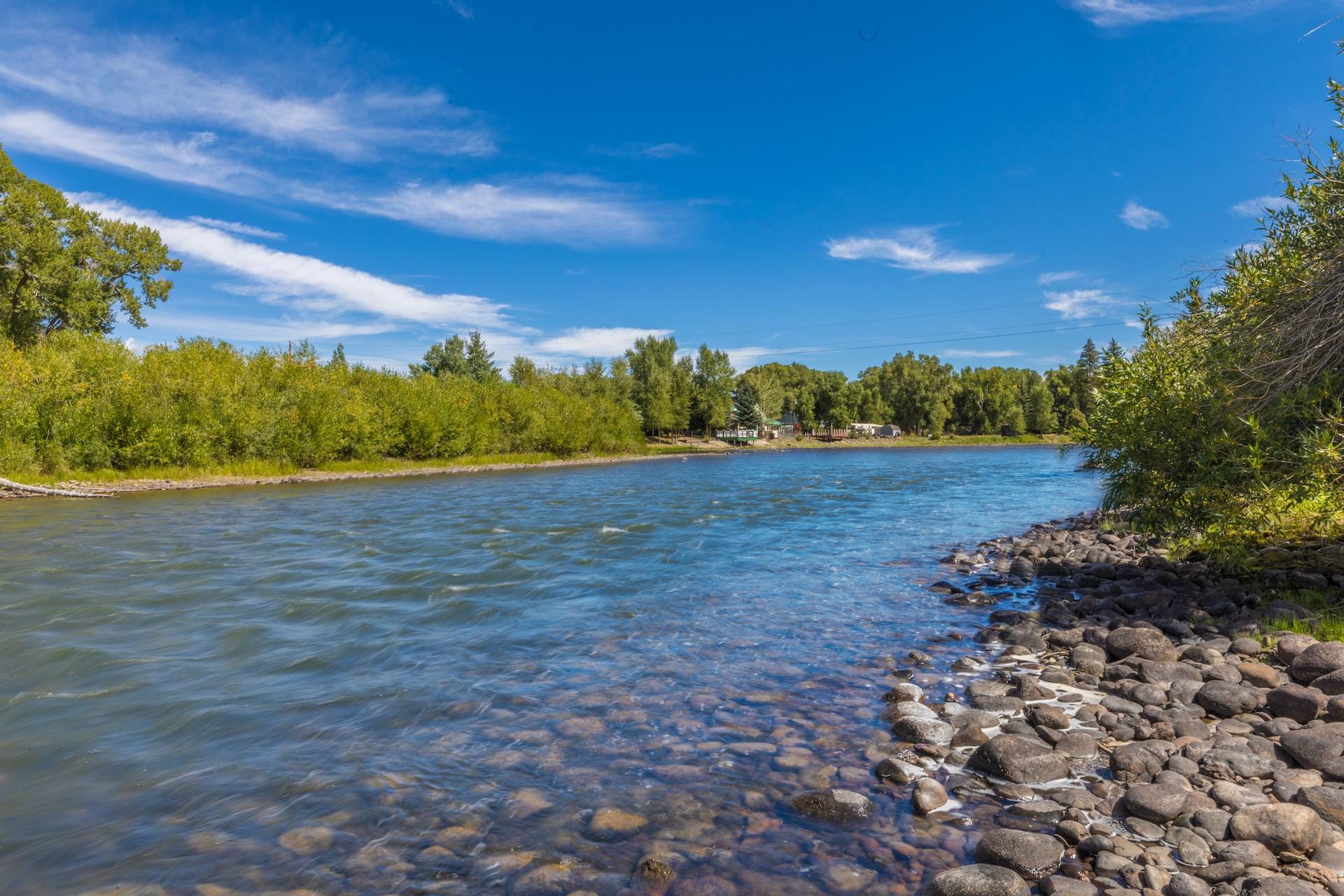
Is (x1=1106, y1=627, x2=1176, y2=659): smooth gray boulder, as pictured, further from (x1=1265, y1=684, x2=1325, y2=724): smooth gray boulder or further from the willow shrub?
the willow shrub

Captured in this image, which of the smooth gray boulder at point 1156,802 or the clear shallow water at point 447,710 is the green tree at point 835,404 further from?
the smooth gray boulder at point 1156,802

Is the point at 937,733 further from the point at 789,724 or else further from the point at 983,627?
the point at 983,627

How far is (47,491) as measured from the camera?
39750 millimetres

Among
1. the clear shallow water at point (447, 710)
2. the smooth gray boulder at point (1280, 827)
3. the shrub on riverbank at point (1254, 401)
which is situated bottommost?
the clear shallow water at point (447, 710)

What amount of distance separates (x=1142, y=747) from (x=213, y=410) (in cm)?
6221

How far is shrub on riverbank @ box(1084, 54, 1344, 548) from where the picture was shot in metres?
10.5

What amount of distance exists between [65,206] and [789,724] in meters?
74.7

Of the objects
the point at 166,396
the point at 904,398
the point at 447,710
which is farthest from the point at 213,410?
the point at 904,398

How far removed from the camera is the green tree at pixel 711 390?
5531 inches

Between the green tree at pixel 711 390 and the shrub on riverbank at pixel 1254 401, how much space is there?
126 meters

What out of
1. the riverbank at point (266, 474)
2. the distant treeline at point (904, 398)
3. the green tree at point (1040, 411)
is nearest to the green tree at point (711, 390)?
the distant treeline at point (904, 398)

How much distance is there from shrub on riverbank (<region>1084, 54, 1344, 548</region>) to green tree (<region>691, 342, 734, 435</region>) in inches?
4968

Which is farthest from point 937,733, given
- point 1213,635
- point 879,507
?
point 879,507

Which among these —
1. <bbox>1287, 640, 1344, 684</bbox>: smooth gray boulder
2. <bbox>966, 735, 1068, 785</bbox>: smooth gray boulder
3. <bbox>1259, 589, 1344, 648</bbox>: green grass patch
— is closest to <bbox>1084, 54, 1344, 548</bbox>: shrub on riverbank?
<bbox>1259, 589, 1344, 648</bbox>: green grass patch
